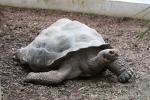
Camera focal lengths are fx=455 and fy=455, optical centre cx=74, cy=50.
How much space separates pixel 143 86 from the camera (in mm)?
3707

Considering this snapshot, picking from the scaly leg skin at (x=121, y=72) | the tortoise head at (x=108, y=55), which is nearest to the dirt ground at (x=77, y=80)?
the scaly leg skin at (x=121, y=72)

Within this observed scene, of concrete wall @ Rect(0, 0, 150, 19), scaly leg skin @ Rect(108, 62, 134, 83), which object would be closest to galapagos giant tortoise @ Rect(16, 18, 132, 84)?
scaly leg skin @ Rect(108, 62, 134, 83)

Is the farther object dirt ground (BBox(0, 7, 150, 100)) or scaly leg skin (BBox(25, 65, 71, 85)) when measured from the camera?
scaly leg skin (BBox(25, 65, 71, 85))

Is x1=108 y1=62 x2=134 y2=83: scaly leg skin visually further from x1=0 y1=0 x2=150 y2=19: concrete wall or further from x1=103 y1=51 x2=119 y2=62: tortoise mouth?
x1=0 y1=0 x2=150 y2=19: concrete wall

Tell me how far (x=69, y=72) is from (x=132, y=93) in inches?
22.6

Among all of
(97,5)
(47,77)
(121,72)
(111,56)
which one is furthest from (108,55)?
(97,5)

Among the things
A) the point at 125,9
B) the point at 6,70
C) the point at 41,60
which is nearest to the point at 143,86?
the point at 41,60

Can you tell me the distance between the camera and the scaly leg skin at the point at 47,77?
373 cm

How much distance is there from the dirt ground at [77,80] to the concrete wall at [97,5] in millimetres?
106

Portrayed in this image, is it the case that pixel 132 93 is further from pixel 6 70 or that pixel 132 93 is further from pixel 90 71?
pixel 6 70

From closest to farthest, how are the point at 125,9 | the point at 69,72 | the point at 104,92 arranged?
the point at 104,92, the point at 69,72, the point at 125,9

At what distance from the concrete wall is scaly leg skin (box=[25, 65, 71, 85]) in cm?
217

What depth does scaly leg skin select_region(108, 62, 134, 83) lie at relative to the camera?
12.6ft

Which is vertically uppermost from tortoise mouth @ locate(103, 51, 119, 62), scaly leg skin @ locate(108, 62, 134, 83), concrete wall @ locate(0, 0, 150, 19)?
concrete wall @ locate(0, 0, 150, 19)
